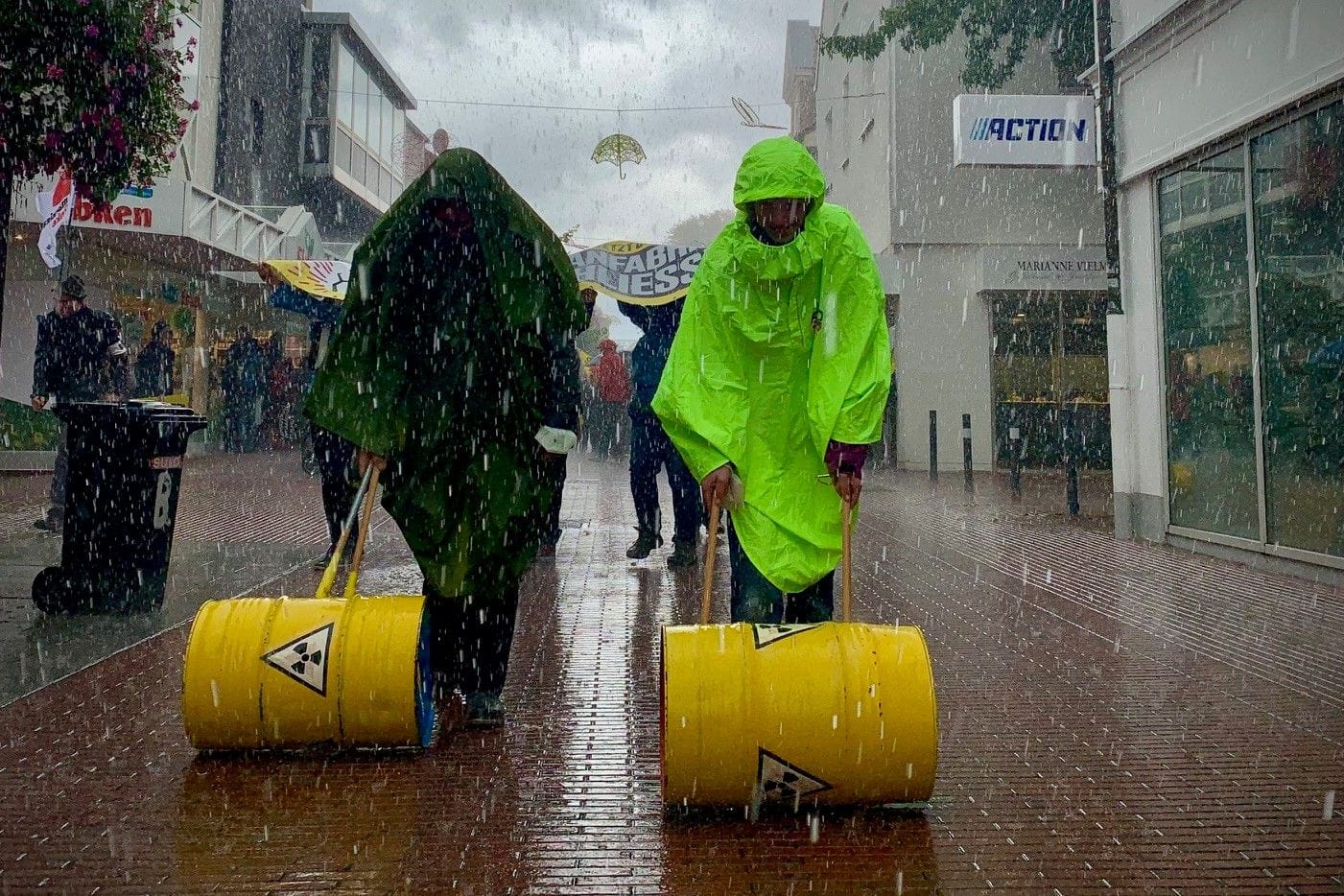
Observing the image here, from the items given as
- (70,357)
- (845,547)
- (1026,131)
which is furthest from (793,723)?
(1026,131)

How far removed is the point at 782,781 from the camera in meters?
2.87

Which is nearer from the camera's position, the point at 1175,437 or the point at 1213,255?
the point at 1213,255

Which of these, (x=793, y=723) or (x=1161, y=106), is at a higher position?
(x=1161, y=106)

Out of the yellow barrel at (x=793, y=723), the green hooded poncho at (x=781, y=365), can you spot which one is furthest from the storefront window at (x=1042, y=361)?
the yellow barrel at (x=793, y=723)

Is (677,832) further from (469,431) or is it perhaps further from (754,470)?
(469,431)

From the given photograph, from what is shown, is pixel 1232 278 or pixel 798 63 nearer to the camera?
pixel 1232 278

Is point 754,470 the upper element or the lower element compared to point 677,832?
upper

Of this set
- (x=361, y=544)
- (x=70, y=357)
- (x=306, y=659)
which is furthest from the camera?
(x=70, y=357)

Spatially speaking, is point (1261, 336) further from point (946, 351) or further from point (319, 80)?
point (319, 80)

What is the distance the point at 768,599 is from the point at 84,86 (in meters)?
3.98

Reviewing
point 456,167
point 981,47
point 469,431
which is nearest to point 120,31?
point 456,167

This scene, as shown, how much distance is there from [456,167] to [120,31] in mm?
2364

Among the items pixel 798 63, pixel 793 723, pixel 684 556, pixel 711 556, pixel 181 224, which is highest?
pixel 798 63

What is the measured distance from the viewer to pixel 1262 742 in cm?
369
